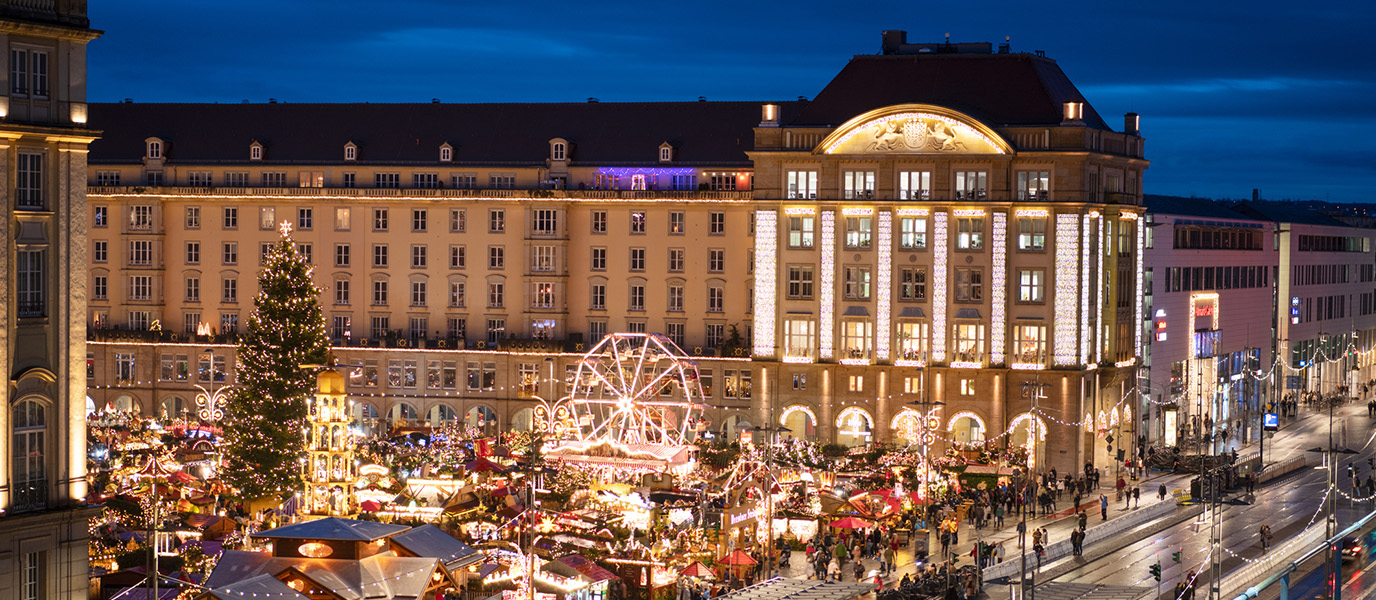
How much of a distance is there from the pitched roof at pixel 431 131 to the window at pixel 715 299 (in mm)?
7889

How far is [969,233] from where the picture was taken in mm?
112062

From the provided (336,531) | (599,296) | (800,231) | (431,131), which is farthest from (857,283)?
(336,531)

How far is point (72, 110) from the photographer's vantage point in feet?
166

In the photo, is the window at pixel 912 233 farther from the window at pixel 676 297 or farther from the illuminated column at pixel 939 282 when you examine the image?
the window at pixel 676 297

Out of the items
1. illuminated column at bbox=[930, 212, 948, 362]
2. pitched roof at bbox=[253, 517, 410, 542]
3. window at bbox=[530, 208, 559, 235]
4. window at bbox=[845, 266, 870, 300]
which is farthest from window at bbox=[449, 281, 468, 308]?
pitched roof at bbox=[253, 517, 410, 542]

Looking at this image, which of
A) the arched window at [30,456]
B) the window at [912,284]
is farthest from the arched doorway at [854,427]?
the arched window at [30,456]

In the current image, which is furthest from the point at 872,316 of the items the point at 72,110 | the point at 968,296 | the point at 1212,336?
the point at 72,110

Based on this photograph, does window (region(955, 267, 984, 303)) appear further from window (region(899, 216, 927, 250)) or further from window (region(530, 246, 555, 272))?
window (region(530, 246, 555, 272))

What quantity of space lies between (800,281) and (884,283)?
506 cm

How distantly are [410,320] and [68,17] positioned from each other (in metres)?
76.9

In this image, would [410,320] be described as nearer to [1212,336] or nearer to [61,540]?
[1212,336]

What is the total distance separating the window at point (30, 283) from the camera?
164 feet

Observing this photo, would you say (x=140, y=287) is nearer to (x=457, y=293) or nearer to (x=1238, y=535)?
(x=457, y=293)

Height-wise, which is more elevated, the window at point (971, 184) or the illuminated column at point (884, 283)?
the window at point (971, 184)
